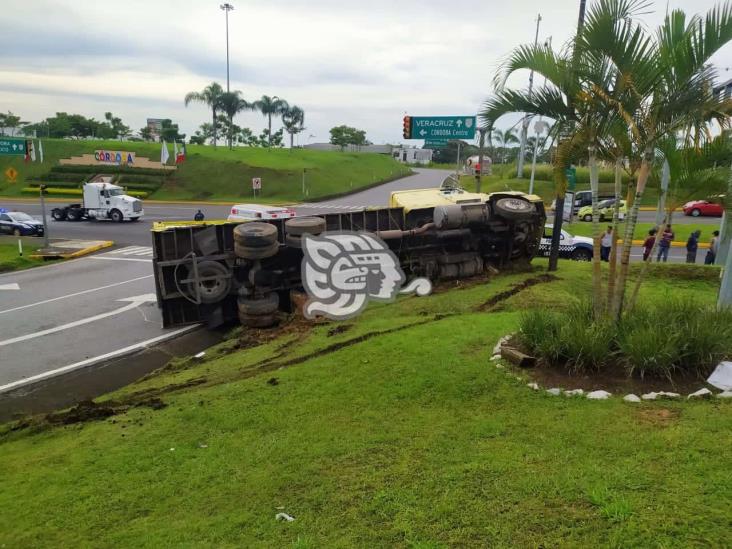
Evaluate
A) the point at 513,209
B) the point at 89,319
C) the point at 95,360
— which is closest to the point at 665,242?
the point at 513,209

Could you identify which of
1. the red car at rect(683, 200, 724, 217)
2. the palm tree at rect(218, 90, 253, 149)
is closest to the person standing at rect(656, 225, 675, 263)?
the red car at rect(683, 200, 724, 217)

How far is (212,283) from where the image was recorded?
1158 centimetres

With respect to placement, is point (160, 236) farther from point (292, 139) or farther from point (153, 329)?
point (292, 139)

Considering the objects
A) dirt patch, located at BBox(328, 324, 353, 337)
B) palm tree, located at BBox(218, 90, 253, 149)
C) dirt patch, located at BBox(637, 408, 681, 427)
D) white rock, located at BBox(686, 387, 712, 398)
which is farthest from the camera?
palm tree, located at BBox(218, 90, 253, 149)

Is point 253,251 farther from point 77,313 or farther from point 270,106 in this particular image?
point 270,106

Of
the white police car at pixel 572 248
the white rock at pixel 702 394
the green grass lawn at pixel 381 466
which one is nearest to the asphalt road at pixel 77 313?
the green grass lawn at pixel 381 466

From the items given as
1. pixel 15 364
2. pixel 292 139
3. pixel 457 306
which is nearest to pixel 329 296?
Result: pixel 457 306

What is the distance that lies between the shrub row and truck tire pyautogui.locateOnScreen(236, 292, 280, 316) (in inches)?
237

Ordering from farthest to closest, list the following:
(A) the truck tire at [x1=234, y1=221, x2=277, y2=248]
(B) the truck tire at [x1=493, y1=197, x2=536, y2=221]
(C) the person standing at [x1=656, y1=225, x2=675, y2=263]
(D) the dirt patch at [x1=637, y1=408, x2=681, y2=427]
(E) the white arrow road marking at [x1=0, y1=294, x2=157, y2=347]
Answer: (C) the person standing at [x1=656, y1=225, x2=675, y2=263] → (B) the truck tire at [x1=493, y1=197, x2=536, y2=221] → (E) the white arrow road marking at [x1=0, y1=294, x2=157, y2=347] → (A) the truck tire at [x1=234, y1=221, x2=277, y2=248] → (D) the dirt patch at [x1=637, y1=408, x2=681, y2=427]

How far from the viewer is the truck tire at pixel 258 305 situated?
36.9 ft

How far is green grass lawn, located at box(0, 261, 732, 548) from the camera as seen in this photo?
3666 millimetres

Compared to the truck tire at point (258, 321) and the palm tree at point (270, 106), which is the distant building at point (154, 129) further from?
the truck tire at point (258, 321)

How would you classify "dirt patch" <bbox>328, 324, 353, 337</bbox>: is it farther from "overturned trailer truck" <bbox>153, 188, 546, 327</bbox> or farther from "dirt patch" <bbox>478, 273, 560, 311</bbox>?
"dirt patch" <bbox>478, 273, 560, 311</bbox>

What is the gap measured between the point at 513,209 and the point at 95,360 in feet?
31.0
